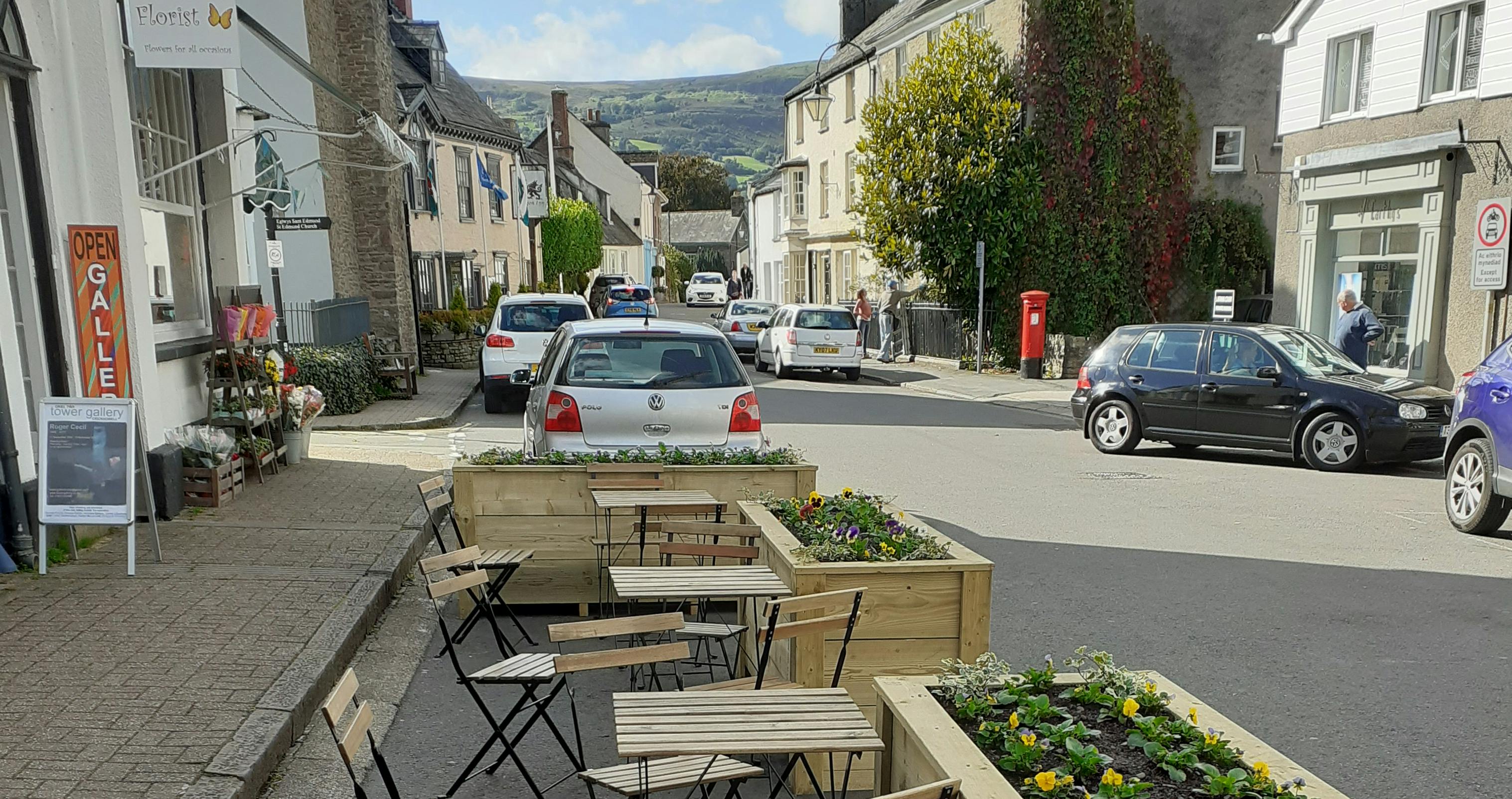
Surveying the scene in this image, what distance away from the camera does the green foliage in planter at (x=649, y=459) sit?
6.70 metres

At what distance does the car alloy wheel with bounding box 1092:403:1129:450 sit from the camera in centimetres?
1261

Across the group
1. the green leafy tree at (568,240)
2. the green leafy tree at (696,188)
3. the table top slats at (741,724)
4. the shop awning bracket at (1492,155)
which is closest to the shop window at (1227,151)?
the shop awning bracket at (1492,155)

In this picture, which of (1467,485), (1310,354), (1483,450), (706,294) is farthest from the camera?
(706,294)

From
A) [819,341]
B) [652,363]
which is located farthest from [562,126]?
[652,363]

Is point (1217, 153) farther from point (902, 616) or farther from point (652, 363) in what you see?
point (902, 616)

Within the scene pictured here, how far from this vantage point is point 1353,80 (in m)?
16.9

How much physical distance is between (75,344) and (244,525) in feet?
5.70

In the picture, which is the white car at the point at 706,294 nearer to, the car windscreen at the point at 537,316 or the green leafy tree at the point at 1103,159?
the green leafy tree at the point at 1103,159

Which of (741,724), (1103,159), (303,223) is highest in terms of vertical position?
(1103,159)

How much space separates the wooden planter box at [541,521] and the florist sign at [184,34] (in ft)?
13.2

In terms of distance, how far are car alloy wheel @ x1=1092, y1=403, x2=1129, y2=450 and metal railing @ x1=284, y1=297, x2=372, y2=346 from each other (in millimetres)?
11316

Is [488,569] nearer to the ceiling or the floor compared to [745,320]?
nearer to the floor

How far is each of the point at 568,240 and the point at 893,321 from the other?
24027mm

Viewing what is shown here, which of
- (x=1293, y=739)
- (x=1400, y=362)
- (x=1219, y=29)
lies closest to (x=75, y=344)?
(x=1293, y=739)
